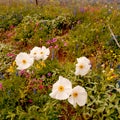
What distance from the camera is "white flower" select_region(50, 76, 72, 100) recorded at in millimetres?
3252

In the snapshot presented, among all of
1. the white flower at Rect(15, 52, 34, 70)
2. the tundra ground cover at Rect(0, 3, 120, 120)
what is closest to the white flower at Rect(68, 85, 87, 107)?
the tundra ground cover at Rect(0, 3, 120, 120)

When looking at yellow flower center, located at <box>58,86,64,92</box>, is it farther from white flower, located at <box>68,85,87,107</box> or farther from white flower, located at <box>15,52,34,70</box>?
white flower, located at <box>15,52,34,70</box>

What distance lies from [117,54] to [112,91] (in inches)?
63.9

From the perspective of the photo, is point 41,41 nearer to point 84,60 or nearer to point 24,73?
point 24,73

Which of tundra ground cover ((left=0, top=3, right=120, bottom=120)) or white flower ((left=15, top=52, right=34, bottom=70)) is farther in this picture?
white flower ((left=15, top=52, right=34, bottom=70))

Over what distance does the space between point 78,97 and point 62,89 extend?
7.2 inches

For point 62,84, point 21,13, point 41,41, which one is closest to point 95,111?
point 62,84

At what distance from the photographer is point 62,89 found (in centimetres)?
327

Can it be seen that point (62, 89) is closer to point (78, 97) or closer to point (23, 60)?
point (78, 97)

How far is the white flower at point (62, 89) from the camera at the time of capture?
3.25 meters

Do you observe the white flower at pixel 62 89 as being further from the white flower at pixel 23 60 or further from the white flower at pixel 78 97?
the white flower at pixel 23 60

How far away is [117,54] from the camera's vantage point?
17.0 feet

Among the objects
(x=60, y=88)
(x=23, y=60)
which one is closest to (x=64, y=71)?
(x=23, y=60)

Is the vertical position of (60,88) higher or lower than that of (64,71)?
higher
